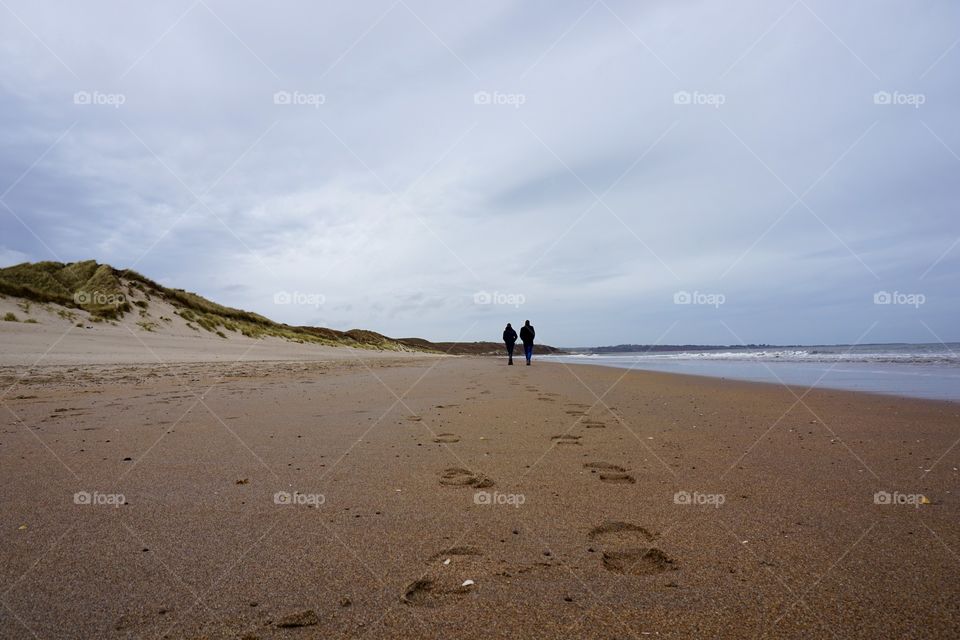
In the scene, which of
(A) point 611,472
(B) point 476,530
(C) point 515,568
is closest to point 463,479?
(B) point 476,530

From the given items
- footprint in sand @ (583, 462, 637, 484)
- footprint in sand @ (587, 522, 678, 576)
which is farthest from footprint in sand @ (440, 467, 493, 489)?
footprint in sand @ (587, 522, 678, 576)

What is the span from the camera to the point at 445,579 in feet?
7.95

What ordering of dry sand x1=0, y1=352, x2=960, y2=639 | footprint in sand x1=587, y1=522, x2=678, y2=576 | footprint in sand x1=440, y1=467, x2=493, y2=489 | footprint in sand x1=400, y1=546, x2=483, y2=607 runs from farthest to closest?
footprint in sand x1=440, y1=467, x2=493, y2=489, footprint in sand x1=587, y1=522, x2=678, y2=576, footprint in sand x1=400, y1=546, x2=483, y2=607, dry sand x1=0, y1=352, x2=960, y2=639

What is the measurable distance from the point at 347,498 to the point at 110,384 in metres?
9.32

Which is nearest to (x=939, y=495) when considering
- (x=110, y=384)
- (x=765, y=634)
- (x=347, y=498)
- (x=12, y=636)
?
(x=765, y=634)

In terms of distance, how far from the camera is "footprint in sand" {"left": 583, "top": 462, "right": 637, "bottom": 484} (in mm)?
3991

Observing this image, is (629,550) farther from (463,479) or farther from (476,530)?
(463,479)

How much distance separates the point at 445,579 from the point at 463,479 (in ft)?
5.28

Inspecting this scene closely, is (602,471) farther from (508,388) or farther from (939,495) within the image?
(508,388)

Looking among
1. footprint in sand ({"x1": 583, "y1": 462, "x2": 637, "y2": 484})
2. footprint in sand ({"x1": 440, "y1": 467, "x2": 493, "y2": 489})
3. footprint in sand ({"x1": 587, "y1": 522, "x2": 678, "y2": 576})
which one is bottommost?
footprint in sand ({"x1": 587, "y1": 522, "x2": 678, "y2": 576})

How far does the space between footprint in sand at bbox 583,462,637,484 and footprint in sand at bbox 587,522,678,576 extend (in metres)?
0.91

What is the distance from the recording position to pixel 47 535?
288cm

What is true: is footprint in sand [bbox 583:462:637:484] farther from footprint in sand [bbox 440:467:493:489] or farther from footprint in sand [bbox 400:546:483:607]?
footprint in sand [bbox 400:546:483:607]

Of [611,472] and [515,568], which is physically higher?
[611,472]
